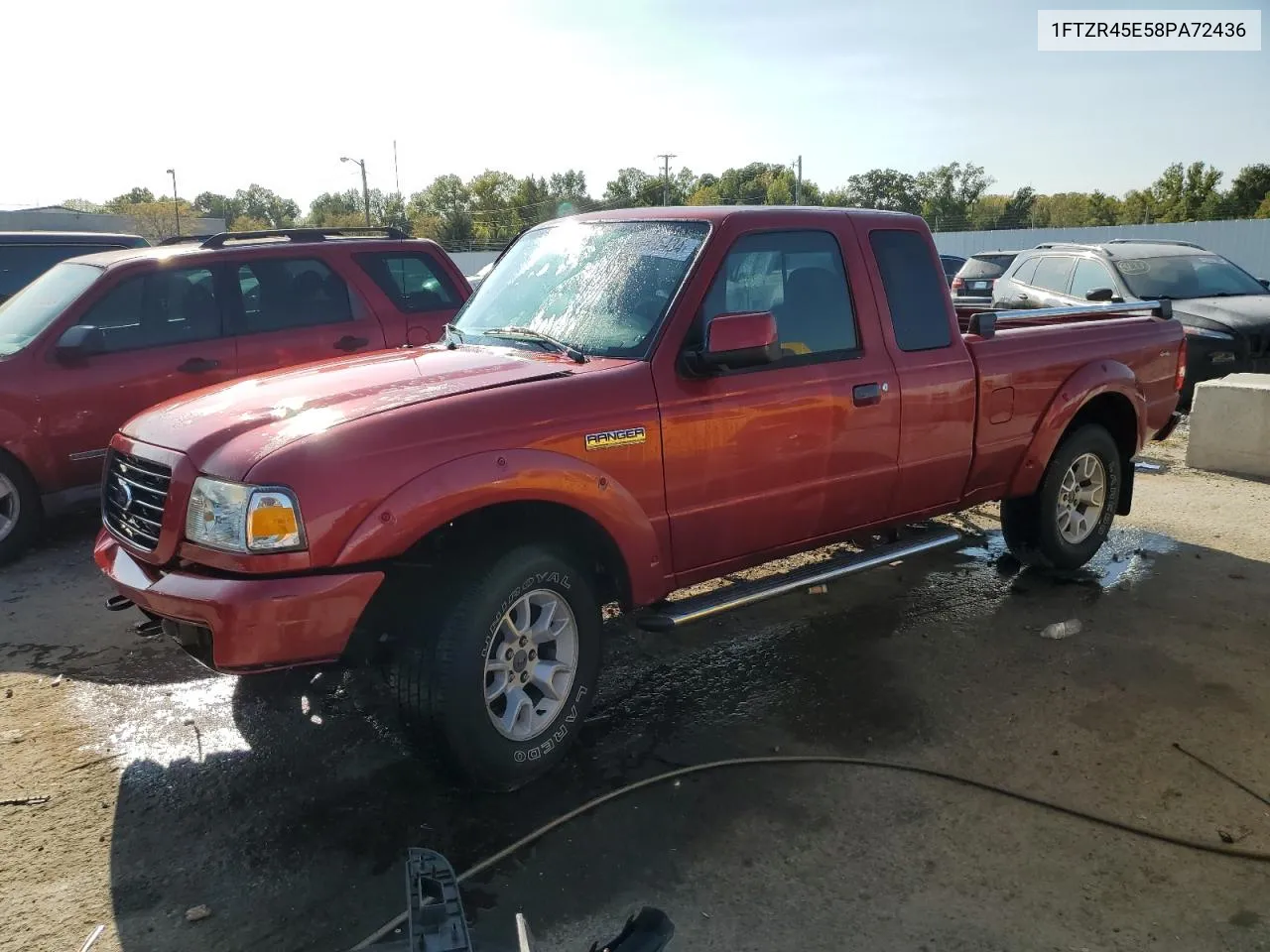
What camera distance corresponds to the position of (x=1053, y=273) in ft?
38.1

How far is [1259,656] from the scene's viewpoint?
15.2ft

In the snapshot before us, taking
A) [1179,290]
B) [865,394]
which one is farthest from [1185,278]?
[865,394]

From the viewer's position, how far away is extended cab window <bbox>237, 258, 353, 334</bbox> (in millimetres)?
6910

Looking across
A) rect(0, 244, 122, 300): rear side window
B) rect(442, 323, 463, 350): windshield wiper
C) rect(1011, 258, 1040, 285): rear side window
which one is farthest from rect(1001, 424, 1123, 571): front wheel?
rect(0, 244, 122, 300): rear side window

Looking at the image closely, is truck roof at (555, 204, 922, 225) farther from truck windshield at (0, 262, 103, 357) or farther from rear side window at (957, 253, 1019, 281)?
rear side window at (957, 253, 1019, 281)

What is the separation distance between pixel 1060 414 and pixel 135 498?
4.51 m

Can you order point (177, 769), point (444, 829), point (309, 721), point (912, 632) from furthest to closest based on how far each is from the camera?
point (912, 632) → point (309, 721) → point (177, 769) → point (444, 829)

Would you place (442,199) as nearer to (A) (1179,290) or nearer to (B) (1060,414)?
(A) (1179,290)

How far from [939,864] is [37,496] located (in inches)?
226

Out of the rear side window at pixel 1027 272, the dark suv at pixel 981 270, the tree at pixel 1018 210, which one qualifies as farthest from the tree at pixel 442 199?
the rear side window at pixel 1027 272

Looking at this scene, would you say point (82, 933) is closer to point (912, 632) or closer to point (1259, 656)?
point (912, 632)

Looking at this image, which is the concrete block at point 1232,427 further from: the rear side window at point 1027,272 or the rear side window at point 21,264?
the rear side window at point 21,264

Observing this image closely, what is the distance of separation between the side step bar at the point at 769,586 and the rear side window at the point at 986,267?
11223mm

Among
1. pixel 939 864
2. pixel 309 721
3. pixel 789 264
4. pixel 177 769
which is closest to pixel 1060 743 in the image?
pixel 939 864
